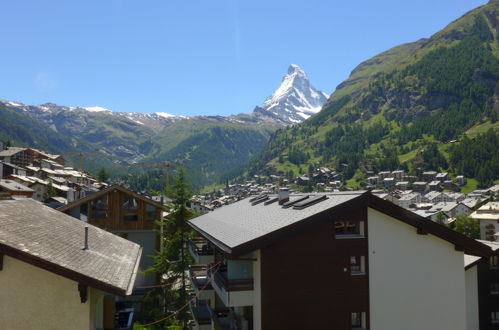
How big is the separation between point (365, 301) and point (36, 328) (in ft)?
45.8

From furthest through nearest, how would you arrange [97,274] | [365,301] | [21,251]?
[365,301]
[97,274]
[21,251]

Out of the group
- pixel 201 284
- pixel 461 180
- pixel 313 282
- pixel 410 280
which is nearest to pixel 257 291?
pixel 313 282

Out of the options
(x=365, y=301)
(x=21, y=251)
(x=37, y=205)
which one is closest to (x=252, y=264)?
(x=365, y=301)

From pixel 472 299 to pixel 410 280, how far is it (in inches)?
821

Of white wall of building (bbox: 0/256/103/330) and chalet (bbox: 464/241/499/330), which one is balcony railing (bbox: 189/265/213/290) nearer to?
white wall of building (bbox: 0/256/103/330)

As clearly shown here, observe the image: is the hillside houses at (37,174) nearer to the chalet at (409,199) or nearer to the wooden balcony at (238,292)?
the wooden balcony at (238,292)

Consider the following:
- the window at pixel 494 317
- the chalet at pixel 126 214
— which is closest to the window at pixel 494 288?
the window at pixel 494 317

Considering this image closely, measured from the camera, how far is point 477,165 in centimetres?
19862

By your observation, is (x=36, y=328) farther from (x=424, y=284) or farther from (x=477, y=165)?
(x=477, y=165)

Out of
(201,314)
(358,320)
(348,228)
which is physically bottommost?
(201,314)

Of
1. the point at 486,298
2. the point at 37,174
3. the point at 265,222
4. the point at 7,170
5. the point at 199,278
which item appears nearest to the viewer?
the point at 265,222

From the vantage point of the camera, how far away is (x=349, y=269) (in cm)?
2000

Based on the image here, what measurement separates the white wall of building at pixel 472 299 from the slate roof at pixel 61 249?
29090mm

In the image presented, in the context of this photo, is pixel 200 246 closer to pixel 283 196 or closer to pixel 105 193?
pixel 105 193
